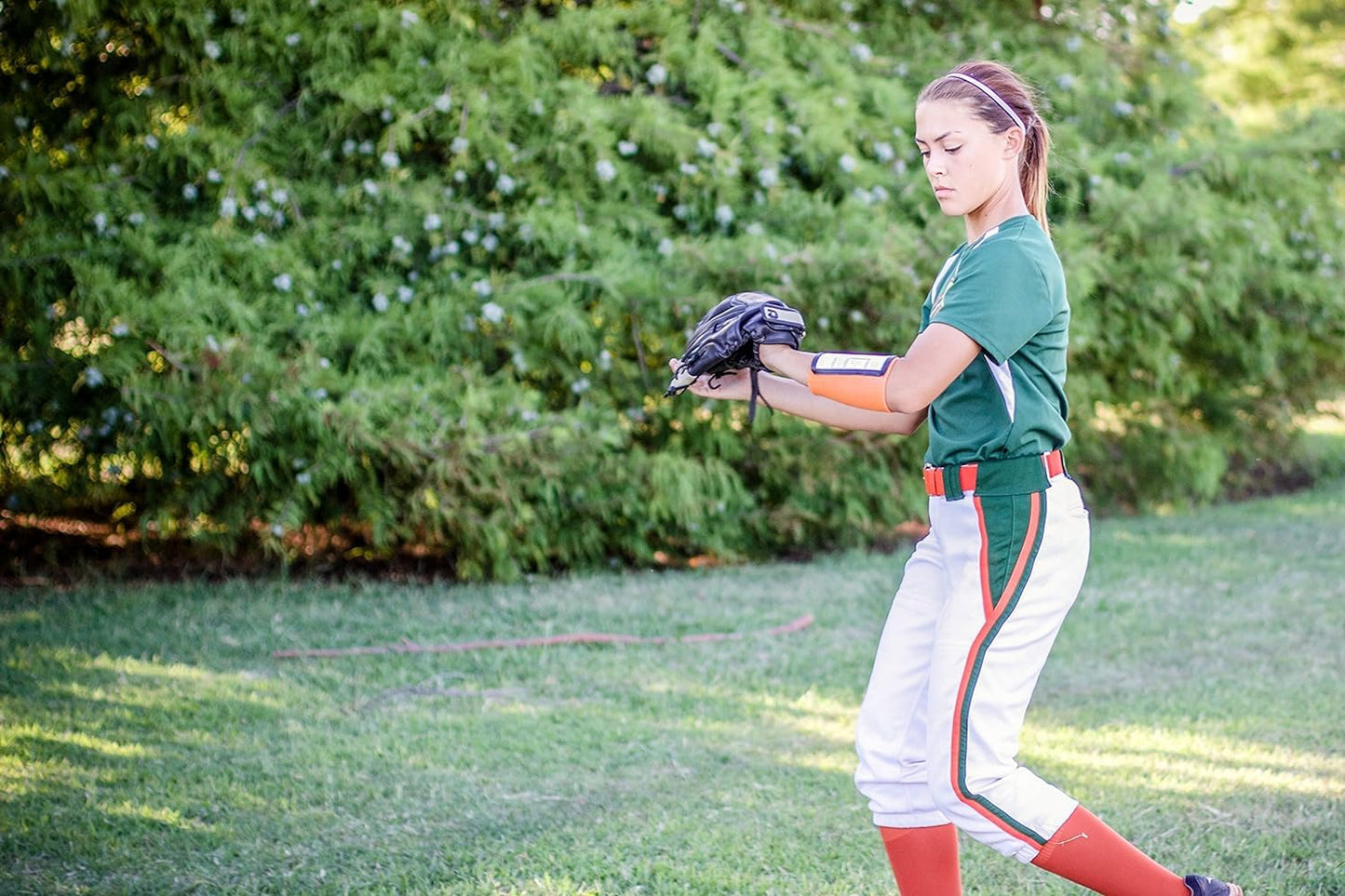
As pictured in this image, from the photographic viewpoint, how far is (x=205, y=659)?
17.9 feet

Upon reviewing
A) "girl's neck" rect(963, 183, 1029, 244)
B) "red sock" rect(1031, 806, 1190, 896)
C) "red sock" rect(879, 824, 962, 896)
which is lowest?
"red sock" rect(879, 824, 962, 896)

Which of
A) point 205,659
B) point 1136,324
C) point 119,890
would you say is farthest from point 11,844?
point 1136,324

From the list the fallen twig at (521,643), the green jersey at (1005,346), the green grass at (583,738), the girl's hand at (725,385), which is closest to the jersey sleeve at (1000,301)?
the green jersey at (1005,346)

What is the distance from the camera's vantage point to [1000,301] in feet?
8.11

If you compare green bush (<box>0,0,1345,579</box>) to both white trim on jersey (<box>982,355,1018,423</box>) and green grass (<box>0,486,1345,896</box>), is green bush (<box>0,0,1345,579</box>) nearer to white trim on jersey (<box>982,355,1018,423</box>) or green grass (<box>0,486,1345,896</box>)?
green grass (<box>0,486,1345,896</box>)

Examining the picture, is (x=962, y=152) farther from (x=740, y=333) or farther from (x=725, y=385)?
(x=725, y=385)

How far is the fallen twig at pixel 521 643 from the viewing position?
557 centimetres

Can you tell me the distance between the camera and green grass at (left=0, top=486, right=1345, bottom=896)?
352 centimetres

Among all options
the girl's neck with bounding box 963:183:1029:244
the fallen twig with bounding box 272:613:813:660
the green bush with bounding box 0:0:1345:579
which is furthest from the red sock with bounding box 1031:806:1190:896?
the green bush with bounding box 0:0:1345:579

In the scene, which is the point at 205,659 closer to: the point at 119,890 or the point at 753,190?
the point at 119,890

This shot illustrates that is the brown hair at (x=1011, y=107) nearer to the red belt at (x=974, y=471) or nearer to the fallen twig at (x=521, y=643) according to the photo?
the red belt at (x=974, y=471)

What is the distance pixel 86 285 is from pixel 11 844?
340cm

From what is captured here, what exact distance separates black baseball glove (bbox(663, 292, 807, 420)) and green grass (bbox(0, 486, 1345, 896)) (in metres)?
1.38

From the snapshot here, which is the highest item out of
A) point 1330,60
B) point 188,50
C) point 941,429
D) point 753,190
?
point 1330,60
